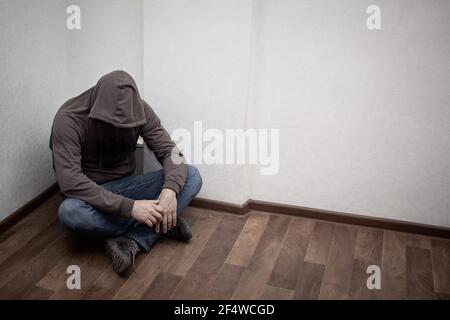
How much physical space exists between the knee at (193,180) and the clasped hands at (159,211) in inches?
6.1

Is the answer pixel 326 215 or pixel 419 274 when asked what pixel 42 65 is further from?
pixel 419 274

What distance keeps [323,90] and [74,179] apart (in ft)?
4.33

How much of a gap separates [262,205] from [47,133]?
1334 mm

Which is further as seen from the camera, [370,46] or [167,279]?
[370,46]

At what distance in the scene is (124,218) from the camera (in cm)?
209

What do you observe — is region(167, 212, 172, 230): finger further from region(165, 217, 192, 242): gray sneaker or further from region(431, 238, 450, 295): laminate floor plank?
region(431, 238, 450, 295): laminate floor plank

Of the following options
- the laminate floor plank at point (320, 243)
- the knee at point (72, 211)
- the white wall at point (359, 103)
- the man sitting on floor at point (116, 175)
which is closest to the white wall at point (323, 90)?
the white wall at point (359, 103)

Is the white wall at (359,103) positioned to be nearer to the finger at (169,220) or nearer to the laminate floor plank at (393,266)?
the laminate floor plank at (393,266)

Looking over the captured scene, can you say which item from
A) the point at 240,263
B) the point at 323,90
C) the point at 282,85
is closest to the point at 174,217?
the point at 240,263

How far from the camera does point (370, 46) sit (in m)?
2.13

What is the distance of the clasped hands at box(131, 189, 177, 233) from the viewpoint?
6.40 feet

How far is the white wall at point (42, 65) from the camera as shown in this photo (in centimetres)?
220
